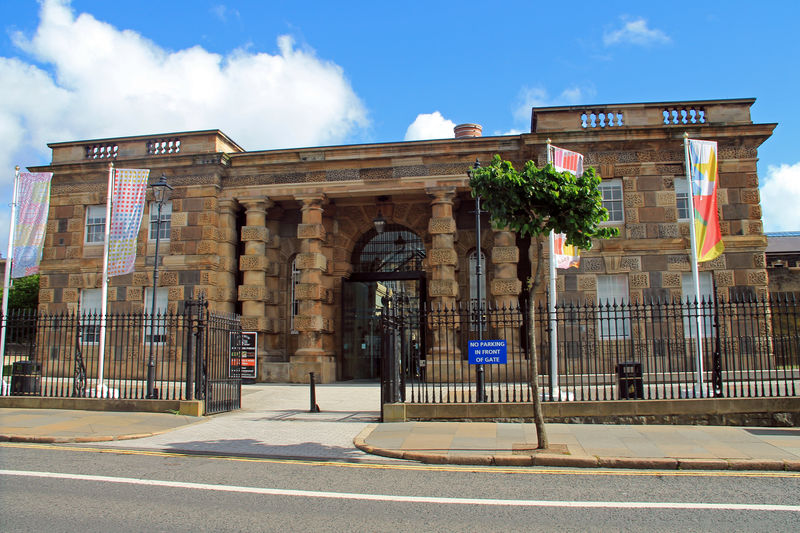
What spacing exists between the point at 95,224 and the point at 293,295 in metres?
7.74

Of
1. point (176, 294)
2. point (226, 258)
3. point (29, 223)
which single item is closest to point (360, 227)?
point (226, 258)

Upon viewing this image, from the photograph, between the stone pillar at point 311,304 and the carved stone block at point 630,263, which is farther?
the stone pillar at point 311,304

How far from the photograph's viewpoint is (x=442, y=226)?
2103 cm

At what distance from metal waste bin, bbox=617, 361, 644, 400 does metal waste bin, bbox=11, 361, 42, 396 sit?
44.4ft

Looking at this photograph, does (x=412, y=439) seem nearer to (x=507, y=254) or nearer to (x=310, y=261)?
(x=507, y=254)

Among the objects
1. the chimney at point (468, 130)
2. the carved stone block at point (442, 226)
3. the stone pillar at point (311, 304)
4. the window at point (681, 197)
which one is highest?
the chimney at point (468, 130)

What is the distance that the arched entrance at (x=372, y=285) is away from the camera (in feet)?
77.5

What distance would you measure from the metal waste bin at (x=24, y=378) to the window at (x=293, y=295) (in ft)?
31.0

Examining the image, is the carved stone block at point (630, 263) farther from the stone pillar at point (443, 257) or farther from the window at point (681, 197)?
the stone pillar at point (443, 257)

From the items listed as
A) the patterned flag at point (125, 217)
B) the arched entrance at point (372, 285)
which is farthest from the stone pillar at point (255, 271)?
the patterned flag at point (125, 217)

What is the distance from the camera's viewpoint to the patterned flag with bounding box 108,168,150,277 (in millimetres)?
18984

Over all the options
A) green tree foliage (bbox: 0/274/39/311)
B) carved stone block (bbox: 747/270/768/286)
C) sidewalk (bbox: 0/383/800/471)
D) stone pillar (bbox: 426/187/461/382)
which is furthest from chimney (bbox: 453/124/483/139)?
green tree foliage (bbox: 0/274/39/311)

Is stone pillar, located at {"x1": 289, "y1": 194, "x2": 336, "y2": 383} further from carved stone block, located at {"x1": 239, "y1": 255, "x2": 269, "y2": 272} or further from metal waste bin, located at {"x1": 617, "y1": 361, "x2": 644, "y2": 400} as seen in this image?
metal waste bin, located at {"x1": 617, "y1": 361, "x2": 644, "y2": 400}

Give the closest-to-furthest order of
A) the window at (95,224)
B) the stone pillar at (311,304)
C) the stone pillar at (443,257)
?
1. the stone pillar at (443,257)
2. the stone pillar at (311,304)
3. the window at (95,224)
